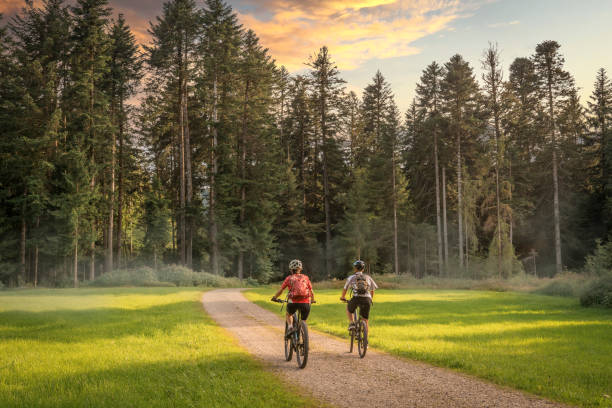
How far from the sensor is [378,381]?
8398mm

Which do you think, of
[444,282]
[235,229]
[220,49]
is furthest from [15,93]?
[444,282]

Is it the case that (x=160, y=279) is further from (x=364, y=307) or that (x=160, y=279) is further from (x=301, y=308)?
(x=301, y=308)

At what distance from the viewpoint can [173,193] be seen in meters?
58.0

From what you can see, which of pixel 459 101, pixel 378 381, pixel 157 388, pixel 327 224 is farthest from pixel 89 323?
pixel 459 101

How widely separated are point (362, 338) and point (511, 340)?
17.3 feet

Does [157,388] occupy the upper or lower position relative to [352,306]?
lower

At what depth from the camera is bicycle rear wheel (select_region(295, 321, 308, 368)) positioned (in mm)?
9203

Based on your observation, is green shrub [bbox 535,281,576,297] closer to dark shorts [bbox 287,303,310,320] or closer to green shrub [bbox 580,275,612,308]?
green shrub [bbox 580,275,612,308]

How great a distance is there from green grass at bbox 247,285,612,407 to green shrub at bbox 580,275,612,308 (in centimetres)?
68

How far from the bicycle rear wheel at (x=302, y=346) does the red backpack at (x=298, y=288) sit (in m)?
0.60

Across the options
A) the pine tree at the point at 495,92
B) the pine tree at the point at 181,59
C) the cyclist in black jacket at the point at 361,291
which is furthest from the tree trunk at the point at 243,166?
the cyclist in black jacket at the point at 361,291

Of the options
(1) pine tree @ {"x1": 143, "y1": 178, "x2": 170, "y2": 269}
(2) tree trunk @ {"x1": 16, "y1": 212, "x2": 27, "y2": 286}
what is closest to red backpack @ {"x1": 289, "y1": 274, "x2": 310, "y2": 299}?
(2) tree trunk @ {"x1": 16, "y1": 212, "x2": 27, "y2": 286}

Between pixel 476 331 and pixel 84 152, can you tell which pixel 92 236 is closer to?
pixel 84 152

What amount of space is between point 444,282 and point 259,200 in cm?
2365
